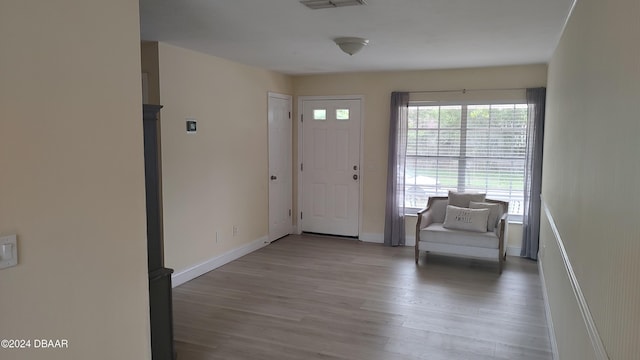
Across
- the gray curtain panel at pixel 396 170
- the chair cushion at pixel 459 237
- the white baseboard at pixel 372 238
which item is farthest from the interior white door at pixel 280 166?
the chair cushion at pixel 459 237

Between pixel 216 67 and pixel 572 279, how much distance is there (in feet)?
13.5

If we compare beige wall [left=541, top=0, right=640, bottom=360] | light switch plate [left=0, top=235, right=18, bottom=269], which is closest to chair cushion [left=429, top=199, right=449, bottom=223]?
beige wall [left=541, top=0, right=640, bottom=360]

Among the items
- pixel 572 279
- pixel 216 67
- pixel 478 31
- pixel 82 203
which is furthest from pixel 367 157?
pixel 82 203

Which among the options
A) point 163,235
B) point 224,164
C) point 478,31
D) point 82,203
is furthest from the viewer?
point 224,164

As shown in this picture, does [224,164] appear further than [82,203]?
Yes

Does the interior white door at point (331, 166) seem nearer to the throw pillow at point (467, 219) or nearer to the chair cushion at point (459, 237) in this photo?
the chair cushion at point (459, 237)

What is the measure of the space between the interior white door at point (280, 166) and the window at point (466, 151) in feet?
5.85

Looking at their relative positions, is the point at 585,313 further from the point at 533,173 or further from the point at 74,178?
the point at 533,173

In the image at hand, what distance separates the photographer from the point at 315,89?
676cm

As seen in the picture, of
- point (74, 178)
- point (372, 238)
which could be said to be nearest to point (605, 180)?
point (74, 178)

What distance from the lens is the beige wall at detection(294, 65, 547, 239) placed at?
596 centimetres

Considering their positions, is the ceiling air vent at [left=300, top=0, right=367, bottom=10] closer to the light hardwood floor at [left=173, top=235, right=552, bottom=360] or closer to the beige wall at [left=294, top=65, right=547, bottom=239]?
the light hardwood floor at [left=173, top=235, right=552, bottom=360]

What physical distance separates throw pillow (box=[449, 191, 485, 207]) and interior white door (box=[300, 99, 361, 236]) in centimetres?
144

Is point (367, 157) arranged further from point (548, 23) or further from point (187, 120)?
point (548, 23)
